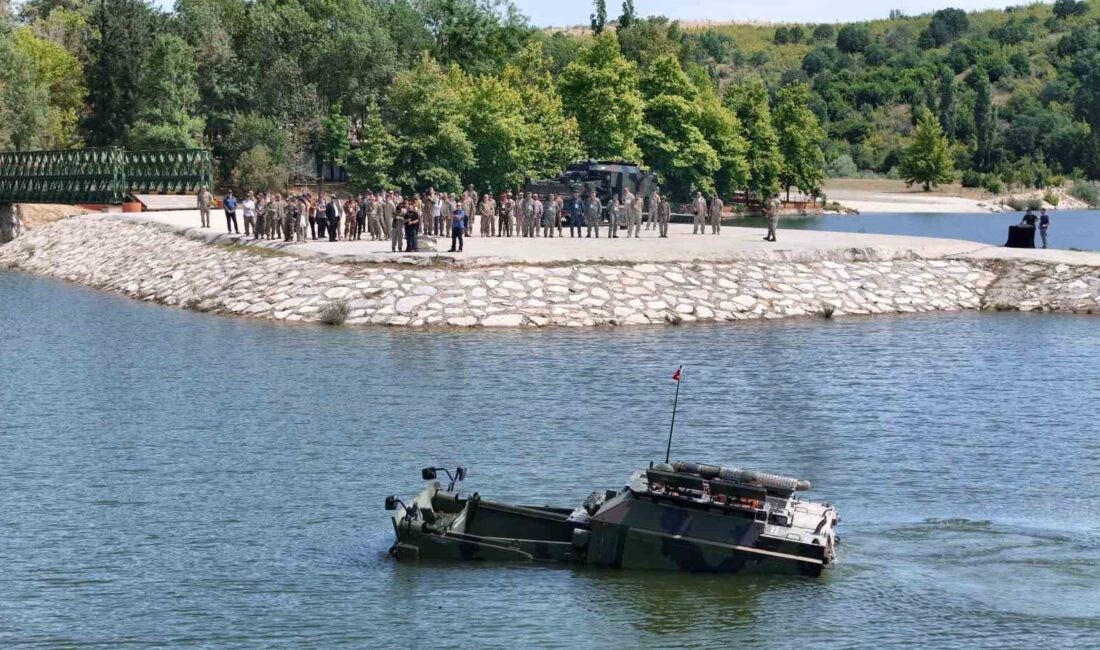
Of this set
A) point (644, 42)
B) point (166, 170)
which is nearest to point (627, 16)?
point (644, 42)

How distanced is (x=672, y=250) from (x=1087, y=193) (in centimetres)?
12438

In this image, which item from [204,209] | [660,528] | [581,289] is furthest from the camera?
[204,209]

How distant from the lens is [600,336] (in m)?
49.9

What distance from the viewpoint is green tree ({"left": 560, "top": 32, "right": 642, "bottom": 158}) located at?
110375mm

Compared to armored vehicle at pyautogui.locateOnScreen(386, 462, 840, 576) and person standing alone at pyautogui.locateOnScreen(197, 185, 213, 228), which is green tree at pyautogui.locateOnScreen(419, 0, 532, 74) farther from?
armored vehicle at pyautogui.locateOnScreen(386, 462, 840, 576)

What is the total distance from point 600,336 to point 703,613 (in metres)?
27.4

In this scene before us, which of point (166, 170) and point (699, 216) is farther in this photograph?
point (166, 170)

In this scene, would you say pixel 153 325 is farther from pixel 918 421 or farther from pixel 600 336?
pixel 918 421

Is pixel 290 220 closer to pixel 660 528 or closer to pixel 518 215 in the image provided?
pixel 518 215

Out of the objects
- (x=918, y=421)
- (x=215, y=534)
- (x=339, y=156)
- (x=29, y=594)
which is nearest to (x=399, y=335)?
(x=918, y=421)

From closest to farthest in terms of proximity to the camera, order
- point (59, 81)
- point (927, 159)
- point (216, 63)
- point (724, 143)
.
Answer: point (59, 81)
point (216, 63)
point (724, 143)
point (927, 159)

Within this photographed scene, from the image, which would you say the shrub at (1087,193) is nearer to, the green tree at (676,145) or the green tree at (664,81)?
the green tree at (676,145)

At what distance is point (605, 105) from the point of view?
366 feet

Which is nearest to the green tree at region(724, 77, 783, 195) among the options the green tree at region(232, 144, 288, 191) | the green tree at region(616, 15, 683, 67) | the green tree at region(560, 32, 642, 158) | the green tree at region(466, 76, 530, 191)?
the green tree at region(616, 15, 683, 67)
